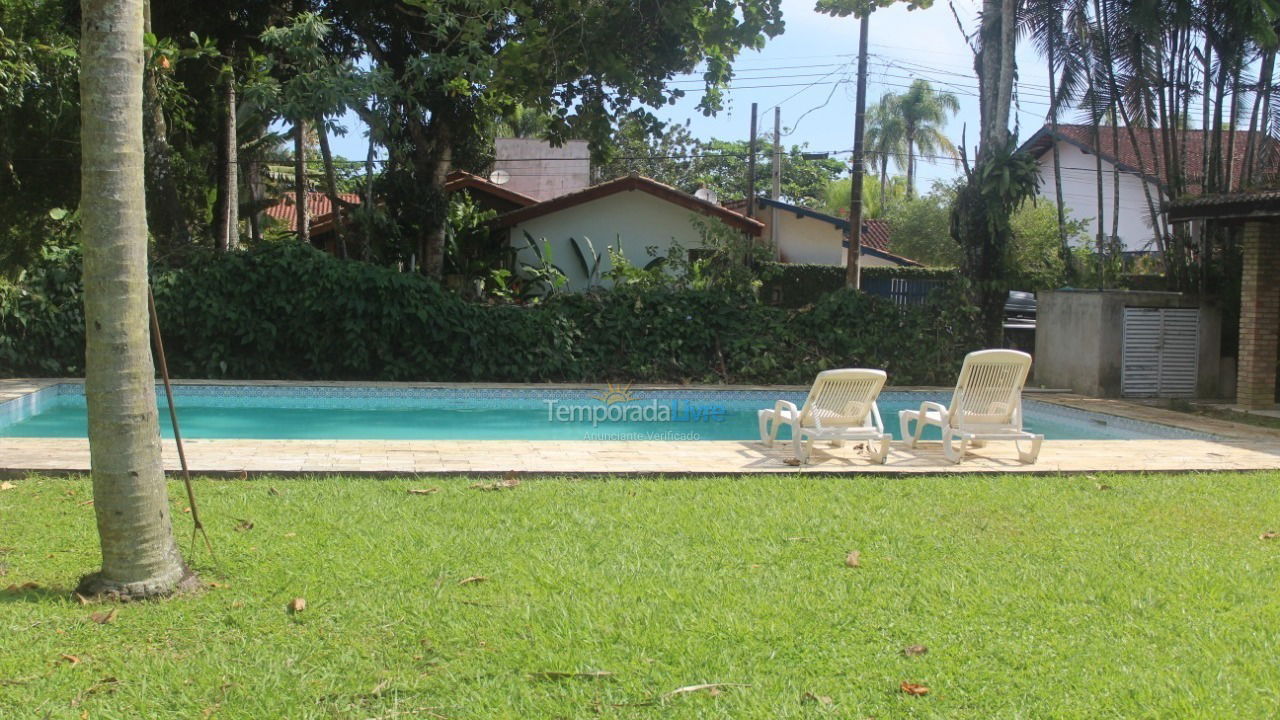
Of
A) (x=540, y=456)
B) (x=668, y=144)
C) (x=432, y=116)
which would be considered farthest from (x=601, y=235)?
(x=668, y=144)

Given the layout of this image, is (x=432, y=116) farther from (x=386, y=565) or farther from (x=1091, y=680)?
(x=1091, y=680)

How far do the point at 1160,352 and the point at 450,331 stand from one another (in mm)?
10555

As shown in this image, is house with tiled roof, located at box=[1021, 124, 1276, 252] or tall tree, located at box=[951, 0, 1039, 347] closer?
tall tree, located at box=[951, 0, 1039, 347]

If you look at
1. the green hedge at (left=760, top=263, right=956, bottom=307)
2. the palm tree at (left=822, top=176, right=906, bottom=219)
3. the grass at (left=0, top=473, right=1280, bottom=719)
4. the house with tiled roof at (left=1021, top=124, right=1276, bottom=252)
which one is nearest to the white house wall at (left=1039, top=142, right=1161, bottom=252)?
the house with tiled roof at (left=1021, top=124, right=1276, bottom=252)

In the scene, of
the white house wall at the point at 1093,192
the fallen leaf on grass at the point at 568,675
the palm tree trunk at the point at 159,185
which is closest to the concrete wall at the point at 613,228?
the palm tree trunk at the point at 159,185

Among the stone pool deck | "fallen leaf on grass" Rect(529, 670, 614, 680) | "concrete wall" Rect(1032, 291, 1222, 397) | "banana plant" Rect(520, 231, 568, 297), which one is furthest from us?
"banana plant" Rect(520, 231, 568, 297)

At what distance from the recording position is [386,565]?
17.0 feet

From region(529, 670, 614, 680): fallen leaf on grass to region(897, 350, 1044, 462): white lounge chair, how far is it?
5.72 metres

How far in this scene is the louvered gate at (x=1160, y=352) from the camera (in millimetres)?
14711

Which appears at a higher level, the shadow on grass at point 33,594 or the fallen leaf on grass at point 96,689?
the shadow on grass at point 33,594

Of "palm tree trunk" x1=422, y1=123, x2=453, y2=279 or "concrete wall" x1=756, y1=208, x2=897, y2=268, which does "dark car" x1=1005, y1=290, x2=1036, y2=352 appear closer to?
"concrete wall" x1=756, y1=208, x2=897, y2=268

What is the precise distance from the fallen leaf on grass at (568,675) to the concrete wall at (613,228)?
21.1 m

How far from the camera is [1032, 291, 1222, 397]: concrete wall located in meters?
14.7

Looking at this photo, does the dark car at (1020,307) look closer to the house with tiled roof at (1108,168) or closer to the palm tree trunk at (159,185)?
the house with tiled roof at (1108,168)
